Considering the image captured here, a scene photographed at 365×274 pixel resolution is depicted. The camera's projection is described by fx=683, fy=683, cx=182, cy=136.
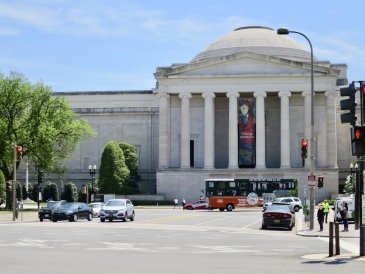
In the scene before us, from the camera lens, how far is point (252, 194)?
7988 cm

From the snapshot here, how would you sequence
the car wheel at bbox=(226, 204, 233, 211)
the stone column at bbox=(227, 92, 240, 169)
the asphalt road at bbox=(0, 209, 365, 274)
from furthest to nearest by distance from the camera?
the stone column at bbox=(227, 92, 240, 169), the car wheel at bbox=(226, 204, 233, 211), the asphalt road at bbox=(0, 209, 365, 274)

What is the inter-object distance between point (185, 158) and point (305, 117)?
1894 centimetres

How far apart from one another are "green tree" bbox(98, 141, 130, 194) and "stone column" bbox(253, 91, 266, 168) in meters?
20.3

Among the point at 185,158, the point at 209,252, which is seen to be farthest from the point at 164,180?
the point at 209,252

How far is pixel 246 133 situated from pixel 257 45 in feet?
71.8

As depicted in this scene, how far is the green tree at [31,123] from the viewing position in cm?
7019

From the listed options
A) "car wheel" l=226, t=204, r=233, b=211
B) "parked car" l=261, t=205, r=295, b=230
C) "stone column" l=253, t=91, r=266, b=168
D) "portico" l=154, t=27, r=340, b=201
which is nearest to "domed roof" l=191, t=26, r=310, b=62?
"portico" l=154, t=27, r=340, b=201

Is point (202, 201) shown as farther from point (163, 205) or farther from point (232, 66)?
point (232, 66)

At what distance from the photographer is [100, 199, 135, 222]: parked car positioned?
50156mm

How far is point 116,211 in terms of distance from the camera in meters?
50.4

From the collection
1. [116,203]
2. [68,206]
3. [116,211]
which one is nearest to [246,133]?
[116,203]

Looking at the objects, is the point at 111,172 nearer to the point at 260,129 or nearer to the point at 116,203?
the point at 260,129

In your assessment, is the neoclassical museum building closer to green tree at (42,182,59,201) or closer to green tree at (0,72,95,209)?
green tree at (42,182,59,201)

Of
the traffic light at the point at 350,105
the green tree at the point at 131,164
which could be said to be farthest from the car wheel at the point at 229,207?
the traffic light at the point at 350,105
